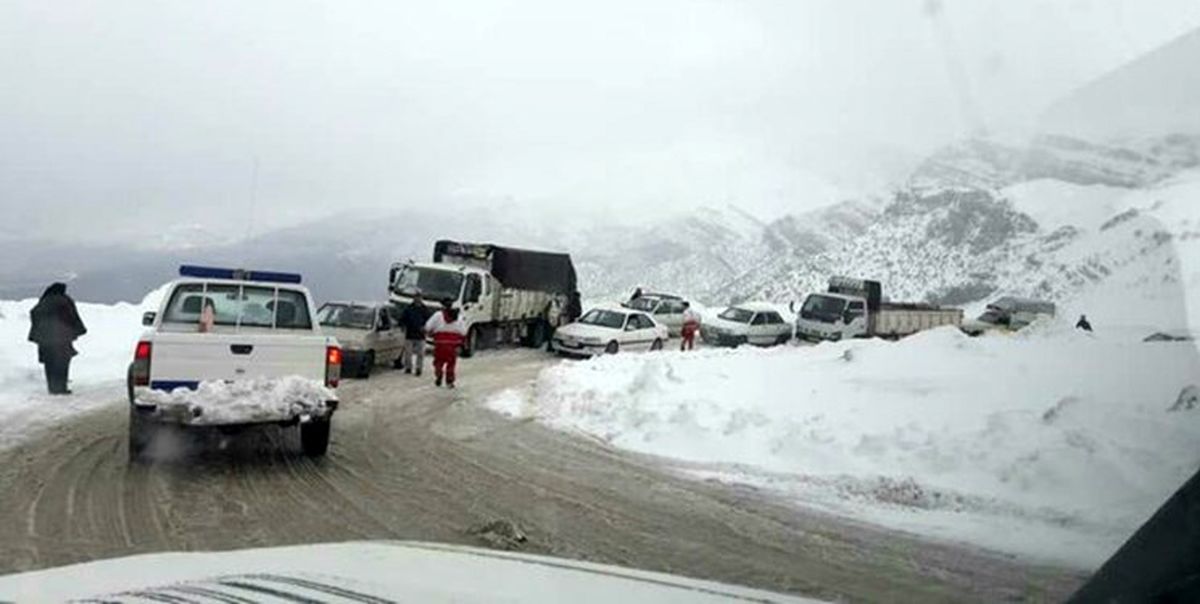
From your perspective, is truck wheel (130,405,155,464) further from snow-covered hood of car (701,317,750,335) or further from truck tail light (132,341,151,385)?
snow-covered hood of car (701,317,750,335)

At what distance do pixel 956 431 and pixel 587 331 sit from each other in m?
15.9

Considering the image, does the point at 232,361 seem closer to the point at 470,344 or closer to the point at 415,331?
the point at 415,331

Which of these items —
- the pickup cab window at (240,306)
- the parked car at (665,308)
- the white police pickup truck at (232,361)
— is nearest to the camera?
the white police pickup truck at (232,361)

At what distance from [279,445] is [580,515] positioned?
4.41 meters

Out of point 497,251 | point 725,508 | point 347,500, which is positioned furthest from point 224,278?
point 497,251

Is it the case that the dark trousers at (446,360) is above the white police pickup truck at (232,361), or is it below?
below

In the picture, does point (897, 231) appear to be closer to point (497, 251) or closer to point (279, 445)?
point (497, 251)

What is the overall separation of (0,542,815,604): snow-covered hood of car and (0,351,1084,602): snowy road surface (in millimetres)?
2015

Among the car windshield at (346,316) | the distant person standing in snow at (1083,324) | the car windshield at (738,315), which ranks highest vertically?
the distant person standing in snow at (1083,324)

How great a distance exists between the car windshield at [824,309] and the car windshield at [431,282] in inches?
→ 518

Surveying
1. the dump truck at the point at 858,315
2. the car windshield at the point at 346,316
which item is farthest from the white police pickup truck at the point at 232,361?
the dump truck at the point at 858,315

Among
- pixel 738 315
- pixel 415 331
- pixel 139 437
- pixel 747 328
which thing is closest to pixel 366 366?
pixel 415 331

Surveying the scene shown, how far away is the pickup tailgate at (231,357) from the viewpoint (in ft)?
27.9

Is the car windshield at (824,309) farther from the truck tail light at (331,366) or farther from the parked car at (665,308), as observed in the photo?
the truck tail light at (331,366)
